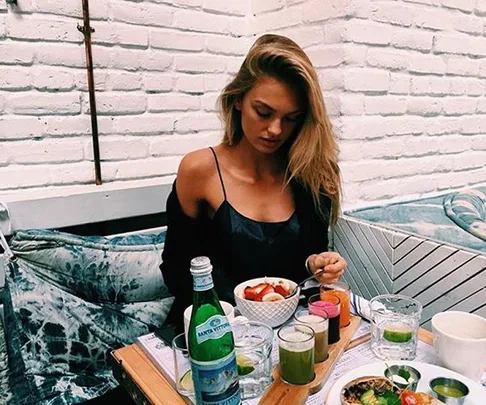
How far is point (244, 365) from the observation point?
78 centimetres

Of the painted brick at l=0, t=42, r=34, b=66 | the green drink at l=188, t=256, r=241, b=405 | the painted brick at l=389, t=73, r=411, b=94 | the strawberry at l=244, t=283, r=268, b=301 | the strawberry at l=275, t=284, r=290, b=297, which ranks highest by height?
the painted brick at l=0, t=42, r=34, b=66

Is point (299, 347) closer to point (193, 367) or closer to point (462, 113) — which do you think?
point (193, 367)

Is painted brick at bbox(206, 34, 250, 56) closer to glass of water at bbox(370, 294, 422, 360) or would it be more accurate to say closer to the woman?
the woman

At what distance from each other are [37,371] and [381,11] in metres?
1.50

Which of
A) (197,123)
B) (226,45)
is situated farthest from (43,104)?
(226,45)

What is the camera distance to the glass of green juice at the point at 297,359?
769 millimetres

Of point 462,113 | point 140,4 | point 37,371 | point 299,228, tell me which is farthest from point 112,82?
point 462,113

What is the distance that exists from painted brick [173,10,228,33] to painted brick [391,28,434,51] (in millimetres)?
637

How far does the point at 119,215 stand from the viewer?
1.50m

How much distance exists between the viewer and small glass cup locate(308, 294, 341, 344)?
2.94ft

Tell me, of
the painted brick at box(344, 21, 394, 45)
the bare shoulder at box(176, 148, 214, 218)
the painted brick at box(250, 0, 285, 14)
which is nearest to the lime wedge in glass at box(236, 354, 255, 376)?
the bare shoulder at box(176, 148, 214, 218)

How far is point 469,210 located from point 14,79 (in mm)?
1531

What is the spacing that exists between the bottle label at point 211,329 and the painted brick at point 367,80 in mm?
1037

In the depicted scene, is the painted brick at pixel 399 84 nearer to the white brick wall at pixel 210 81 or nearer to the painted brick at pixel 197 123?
the white brick wall at pixel 210 81
